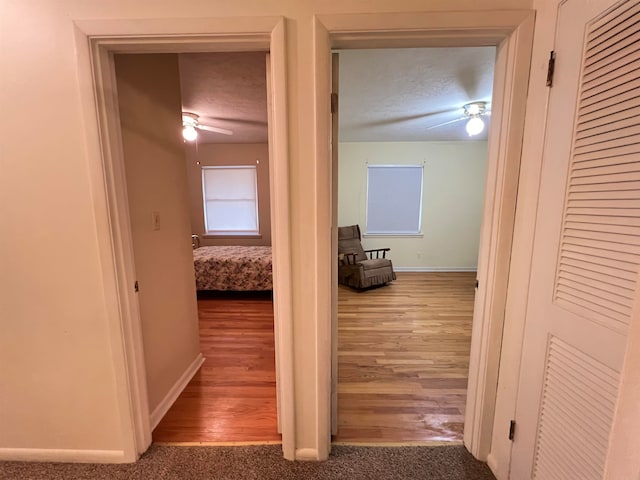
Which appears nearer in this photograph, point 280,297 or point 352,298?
point 280,297

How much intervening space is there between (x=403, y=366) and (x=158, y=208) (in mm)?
2222

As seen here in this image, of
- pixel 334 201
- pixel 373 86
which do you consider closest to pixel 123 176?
pixel 334 201

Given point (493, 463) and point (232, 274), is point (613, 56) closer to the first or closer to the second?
point (493, 463)

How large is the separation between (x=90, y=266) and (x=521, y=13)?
2.22 metres

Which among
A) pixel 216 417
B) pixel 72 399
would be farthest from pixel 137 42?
pixel 216 417

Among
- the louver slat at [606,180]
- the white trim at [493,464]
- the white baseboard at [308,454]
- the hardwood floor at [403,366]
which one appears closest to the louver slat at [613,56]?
the louver slat at [606,180]

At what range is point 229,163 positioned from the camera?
17.2 ft

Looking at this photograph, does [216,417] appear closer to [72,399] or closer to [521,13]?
[72,399]

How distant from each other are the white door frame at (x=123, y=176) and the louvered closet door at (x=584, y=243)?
1079 millimetres

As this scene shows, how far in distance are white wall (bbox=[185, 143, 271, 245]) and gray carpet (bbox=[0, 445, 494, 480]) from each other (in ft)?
13.4

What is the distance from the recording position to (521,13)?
44.9 inches

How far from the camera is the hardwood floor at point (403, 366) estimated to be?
1.72m

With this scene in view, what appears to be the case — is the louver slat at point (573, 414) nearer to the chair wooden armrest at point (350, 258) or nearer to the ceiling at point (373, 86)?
the ceiling at point (373, 86)

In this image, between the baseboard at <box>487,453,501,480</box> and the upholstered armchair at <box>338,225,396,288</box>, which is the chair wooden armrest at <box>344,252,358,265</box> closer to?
the upholstered armchair at <box>338,225,396,288</box>
